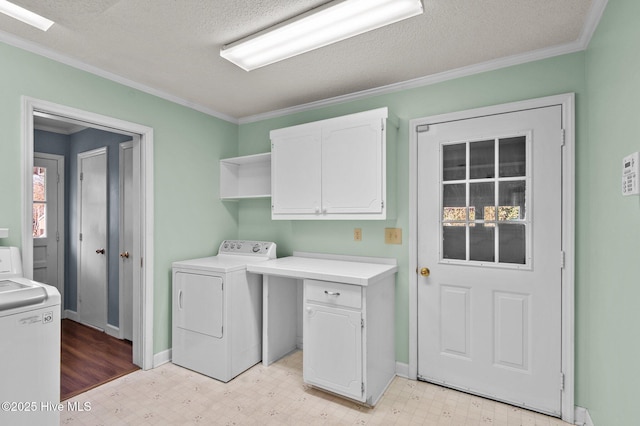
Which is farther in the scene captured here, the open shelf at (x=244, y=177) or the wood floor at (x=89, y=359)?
the open shelf at (x=244, y=177)

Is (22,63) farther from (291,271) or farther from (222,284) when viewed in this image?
(291,271)

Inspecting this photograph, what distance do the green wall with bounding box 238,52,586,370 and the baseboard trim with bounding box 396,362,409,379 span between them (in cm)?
5

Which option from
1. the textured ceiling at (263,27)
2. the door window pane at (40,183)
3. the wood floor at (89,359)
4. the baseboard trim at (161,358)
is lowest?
the wood floor at (89,359)

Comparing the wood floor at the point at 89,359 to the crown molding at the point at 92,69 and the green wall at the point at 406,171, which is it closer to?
the green wall at the point at 406,171

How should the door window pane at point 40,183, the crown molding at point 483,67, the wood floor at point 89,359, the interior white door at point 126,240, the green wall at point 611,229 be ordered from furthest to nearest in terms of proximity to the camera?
1. the door window pane at point 40,183
2. the interior white door at point 126,240
3. the wood floor at point 89,359
4. the crown molding at point 483,67
5. the green wall at point 611,229

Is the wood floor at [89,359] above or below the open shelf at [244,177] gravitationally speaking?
below

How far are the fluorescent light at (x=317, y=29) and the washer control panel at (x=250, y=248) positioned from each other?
5.27 ft

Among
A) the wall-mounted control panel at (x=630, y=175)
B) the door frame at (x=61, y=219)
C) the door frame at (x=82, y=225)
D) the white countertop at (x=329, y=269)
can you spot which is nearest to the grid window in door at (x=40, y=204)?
the door frame at (x=61, y=219)

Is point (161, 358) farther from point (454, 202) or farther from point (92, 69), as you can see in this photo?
point (454, 202)

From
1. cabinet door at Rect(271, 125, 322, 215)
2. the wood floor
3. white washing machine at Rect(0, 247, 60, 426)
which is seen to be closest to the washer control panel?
cabinet door at Rect(271, 125, 322, 215)

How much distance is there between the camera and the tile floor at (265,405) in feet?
6.87

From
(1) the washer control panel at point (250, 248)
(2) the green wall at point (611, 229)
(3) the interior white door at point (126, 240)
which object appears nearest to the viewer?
(2) the green wall at point (611, 229)

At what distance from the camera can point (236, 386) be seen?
8.27 feet

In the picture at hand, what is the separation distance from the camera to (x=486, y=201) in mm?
2338
